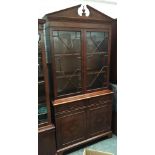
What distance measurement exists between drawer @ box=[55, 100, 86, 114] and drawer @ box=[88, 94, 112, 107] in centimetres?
14

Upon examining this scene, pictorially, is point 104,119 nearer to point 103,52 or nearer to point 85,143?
point 85,143

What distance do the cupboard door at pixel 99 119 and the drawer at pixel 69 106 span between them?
187 millimetres

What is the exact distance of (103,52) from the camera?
2600 mm

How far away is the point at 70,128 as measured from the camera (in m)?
2.38

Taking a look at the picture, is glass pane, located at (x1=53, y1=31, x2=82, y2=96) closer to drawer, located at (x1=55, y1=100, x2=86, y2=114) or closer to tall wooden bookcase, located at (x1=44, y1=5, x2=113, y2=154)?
tall wooden bookcase, located at (x1=44, y1=5, x2=113, y2=154)

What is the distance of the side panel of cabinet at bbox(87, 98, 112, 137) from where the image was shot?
8.33 ft

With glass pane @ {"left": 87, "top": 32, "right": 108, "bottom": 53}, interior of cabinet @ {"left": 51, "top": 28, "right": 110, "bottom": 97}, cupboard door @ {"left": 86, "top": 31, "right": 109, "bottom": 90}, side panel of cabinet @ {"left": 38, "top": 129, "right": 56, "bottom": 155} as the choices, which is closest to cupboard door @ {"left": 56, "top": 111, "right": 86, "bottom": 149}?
side panel of cabinet @ {"left": 38, "top": 129, "right": 56, "bottom": 155}

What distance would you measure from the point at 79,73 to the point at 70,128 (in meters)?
0.79

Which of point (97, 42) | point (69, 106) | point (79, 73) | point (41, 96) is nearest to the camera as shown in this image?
point (41, 96)

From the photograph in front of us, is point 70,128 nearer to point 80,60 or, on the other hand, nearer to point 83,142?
point 83,142

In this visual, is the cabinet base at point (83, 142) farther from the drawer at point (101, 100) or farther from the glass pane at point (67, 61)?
the glass pane at point (67, 61)

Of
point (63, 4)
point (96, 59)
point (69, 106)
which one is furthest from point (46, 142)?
point (63, 4)
